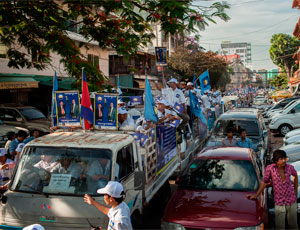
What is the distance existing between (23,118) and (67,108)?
842 cm

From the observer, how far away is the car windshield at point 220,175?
5.91 m

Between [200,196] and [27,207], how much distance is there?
2.72 meters

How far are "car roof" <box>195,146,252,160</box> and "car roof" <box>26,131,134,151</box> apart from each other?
6.32 feet

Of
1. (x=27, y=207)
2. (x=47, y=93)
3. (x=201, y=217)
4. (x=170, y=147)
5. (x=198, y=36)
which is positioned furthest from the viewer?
(x=47, y=93)

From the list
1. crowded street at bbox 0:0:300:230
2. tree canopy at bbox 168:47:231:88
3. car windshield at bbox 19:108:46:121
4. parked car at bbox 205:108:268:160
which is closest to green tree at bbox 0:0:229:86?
crowded street at bbox 0:0:300:230

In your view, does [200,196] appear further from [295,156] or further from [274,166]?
[295,156]

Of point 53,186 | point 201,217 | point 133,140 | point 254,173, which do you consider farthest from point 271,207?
point 53,186

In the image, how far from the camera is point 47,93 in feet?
74.5

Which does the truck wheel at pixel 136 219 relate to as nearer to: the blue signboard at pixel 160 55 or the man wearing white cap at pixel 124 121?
the man wearing white cap at pixel 124 121

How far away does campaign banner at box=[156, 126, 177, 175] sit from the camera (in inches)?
276

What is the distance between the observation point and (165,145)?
24.5 feet

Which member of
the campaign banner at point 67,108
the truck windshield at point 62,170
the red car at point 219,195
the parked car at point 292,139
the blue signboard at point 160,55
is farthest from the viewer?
the blue signboard at point 160,55

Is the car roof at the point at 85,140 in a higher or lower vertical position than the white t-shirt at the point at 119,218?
A: higher

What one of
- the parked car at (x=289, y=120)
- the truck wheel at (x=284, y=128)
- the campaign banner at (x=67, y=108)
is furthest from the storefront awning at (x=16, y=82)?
the truck wheel at (x=284, y=128)
